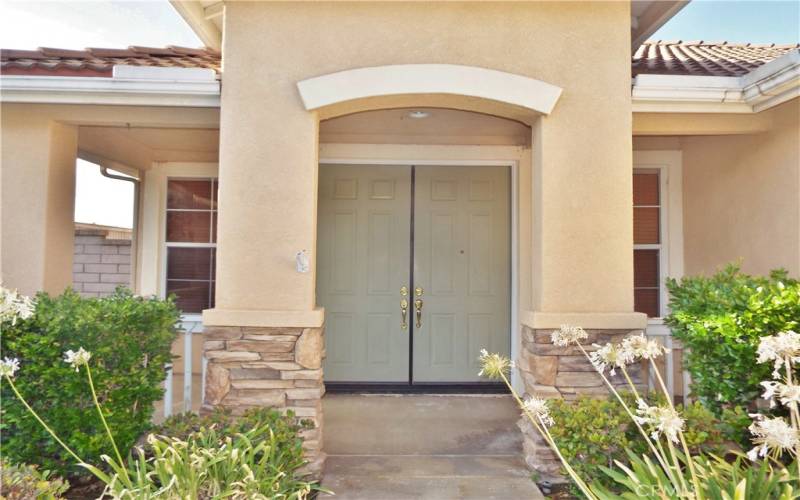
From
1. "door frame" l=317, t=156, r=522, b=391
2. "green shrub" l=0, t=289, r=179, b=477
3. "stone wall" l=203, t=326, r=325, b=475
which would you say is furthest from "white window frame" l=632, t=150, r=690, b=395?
"green shrub" l=0, t=289, r=179, b=477

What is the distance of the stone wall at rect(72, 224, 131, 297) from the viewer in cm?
674

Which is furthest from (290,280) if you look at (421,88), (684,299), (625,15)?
(625,15)

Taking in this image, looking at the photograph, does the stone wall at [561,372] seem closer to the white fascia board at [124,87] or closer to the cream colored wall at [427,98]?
the cream colored wall at [427,98]

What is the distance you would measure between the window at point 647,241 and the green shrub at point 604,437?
109 inches

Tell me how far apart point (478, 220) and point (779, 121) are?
2.98m

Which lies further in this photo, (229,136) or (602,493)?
(229,136)

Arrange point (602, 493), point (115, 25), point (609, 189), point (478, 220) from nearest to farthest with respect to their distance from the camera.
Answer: point (602, 493), point (609, 189), point (115, 25), point (478, 220)

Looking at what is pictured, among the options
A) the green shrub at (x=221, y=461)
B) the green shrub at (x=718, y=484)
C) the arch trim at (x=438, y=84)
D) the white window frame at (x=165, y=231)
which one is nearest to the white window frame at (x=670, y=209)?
the arch trim at (x=438, y=84)

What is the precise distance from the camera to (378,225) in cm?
575

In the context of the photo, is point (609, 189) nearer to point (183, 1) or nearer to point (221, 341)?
point (221, 341)

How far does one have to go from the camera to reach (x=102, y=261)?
22.2ft

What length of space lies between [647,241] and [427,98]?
11.6 ft

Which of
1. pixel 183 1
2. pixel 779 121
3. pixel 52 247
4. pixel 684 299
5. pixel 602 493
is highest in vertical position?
pixel 183 1

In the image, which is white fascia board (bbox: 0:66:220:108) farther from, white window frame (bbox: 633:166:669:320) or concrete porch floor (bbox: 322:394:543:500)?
white window frame (bbox: 633:166:669:320)
